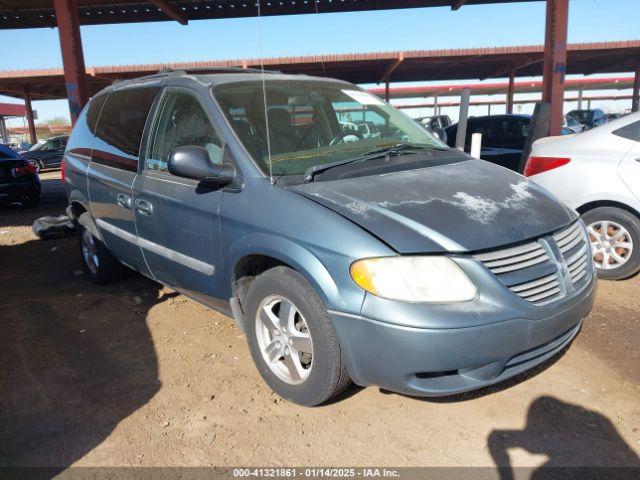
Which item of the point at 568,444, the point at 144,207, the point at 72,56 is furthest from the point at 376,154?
the point at 72,56

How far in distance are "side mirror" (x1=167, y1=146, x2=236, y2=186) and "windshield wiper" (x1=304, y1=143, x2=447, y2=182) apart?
451 millimetres

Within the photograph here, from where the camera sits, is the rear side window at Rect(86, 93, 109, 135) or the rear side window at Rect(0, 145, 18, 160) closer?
the rear side window at Rect(86, 93, 109, 135)

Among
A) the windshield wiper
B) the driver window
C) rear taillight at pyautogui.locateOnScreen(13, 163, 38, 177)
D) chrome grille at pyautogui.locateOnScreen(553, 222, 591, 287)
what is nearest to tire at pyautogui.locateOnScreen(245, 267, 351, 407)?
the windshield wiper

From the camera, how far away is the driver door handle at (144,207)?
3.52 m

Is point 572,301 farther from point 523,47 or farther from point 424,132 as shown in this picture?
point 523,47

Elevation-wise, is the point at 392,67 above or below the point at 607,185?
above

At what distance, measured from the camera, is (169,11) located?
12.2 m

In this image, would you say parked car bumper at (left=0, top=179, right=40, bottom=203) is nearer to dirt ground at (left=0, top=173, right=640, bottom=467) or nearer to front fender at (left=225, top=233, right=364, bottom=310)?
dirt ground at (left=0, top=173, right=640, bottom=467)

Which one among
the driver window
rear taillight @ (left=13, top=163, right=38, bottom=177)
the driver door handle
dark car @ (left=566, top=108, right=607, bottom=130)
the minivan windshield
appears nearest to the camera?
the minivan windshield

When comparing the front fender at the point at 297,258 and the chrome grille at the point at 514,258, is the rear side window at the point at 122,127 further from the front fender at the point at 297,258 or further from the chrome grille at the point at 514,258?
the chrome grille at the point at 514,258

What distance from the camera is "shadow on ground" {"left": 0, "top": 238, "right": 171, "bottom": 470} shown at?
2652 mm

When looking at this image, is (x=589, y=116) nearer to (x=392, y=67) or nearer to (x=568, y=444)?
(x=392, y=67)

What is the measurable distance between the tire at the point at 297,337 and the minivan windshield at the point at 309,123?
2.11 ft

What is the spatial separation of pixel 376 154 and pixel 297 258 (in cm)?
103
